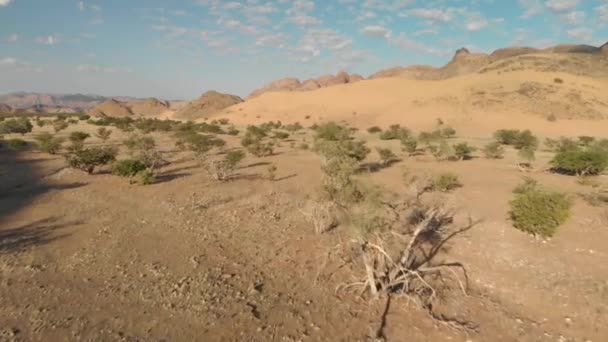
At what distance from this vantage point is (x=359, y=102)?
62188 mm

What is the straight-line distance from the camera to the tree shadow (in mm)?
9584

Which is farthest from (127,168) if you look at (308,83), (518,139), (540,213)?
(308,83)

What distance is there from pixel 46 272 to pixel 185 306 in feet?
11.5

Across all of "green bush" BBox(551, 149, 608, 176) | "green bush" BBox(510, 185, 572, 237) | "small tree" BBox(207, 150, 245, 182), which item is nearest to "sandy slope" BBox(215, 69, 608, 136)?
"green bush" BBox(551, 149, 608, 176)

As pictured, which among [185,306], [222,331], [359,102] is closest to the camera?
[222,331]

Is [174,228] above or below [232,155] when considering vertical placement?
below

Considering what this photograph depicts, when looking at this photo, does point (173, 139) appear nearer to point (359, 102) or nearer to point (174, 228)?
point (174, 228)

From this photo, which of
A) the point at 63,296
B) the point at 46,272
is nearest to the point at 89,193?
the point at 46,272

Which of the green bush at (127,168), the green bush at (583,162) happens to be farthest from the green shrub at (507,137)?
the green bush at (127,168)

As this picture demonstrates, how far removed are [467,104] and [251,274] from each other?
47.9 metres

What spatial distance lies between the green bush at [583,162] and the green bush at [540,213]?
8754mm

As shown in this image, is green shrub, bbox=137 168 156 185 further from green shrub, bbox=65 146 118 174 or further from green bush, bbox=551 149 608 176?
green bush, bbox=551 149 608 176

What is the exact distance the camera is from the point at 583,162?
17406 millimetres

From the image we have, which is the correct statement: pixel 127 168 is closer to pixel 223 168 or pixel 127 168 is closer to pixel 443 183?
pixel 223 168
